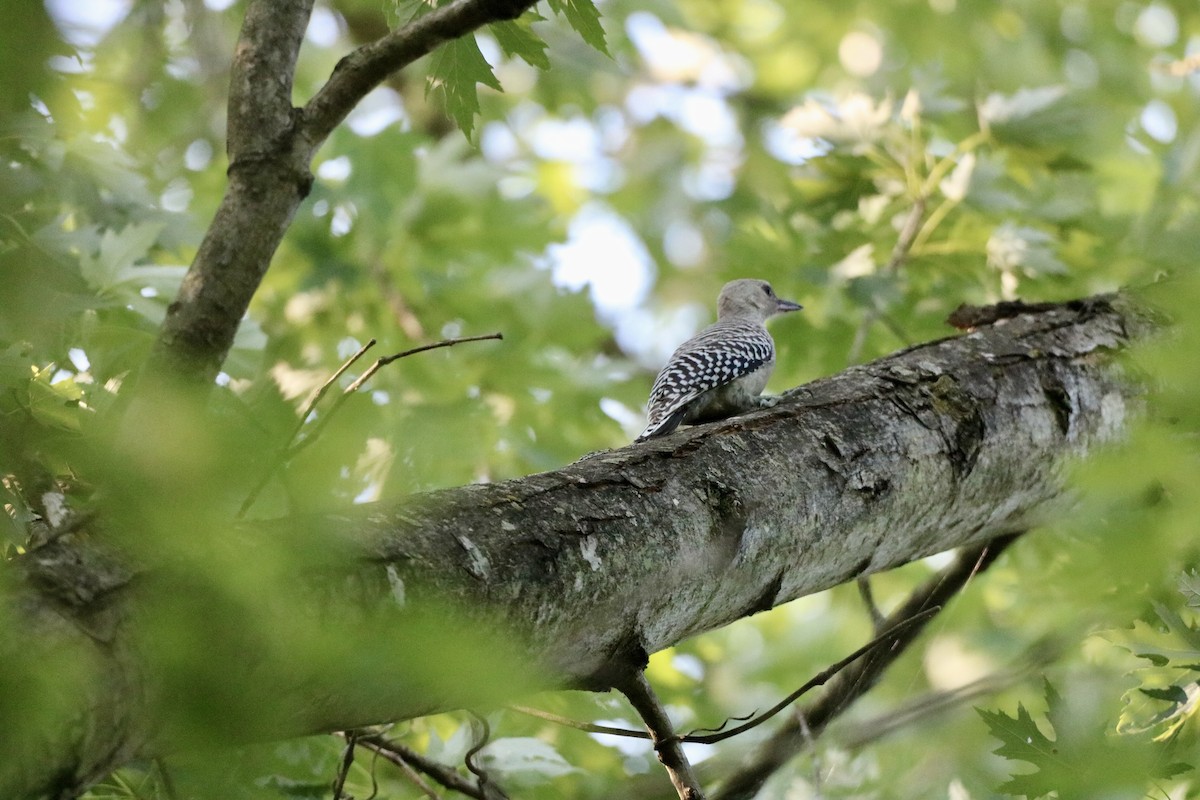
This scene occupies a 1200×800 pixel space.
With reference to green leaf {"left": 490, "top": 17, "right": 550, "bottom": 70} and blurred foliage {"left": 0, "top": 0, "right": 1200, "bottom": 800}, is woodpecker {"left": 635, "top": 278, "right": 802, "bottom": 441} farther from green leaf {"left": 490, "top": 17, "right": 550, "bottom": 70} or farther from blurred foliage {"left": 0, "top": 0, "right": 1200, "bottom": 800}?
green leaf {"left": 490, "top": 17, "right": 550, "bottom": 70}

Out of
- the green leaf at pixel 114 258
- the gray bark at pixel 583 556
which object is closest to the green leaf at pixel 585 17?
the gray bark at pixel 583 556

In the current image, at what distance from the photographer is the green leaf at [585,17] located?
2.29 metres

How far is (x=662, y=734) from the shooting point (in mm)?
2061

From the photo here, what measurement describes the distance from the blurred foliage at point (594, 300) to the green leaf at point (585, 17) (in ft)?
0.04

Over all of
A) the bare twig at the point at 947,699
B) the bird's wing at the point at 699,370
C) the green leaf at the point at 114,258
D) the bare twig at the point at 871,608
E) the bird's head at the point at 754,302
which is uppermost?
the bird's head at the point at 754,302

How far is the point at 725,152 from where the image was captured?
36.7 ft

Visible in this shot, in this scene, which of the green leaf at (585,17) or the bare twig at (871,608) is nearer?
the green leaf at (585,17)

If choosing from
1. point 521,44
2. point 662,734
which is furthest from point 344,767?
point 521,44

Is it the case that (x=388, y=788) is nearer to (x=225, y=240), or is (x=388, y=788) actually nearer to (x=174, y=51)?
(x=225, y=240)

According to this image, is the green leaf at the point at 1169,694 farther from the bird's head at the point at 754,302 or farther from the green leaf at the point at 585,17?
the bird's head at the point at 754,302

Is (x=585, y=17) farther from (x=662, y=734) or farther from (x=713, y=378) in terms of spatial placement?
(x=713, y=378)

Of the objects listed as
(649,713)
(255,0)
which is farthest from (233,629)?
(255,0)

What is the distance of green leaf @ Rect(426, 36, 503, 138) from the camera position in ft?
7.67

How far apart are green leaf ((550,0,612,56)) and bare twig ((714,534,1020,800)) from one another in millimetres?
1442
